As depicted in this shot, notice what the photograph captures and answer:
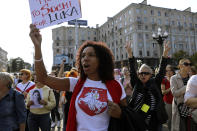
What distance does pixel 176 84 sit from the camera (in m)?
4.07

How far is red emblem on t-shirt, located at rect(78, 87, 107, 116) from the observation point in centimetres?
184

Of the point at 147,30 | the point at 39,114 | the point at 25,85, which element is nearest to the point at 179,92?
the point at 39,114

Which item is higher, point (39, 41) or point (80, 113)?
point (39, 41)

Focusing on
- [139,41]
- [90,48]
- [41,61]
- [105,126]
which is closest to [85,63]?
[90,48]

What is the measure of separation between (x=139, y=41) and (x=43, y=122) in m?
52.2

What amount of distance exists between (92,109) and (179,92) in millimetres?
2554

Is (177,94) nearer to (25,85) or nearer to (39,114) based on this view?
(39,114)

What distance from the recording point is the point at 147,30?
2199 inches

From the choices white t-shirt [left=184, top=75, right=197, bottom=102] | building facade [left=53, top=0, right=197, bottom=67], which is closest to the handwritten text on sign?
white t-shirt [left=184, top=75, right=197, bottom=102]

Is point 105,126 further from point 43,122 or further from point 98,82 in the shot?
point 43,122

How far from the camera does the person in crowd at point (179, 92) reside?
11.9ft

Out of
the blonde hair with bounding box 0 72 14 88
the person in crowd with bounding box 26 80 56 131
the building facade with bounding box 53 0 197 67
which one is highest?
the building facade with bounding box 53 0 197 67

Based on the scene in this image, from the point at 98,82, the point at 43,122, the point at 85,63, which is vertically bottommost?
the point at 43,122

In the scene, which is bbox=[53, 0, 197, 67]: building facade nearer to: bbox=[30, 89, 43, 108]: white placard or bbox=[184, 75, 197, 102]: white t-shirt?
bbox=[30, 89, 43, 108]: white placard
